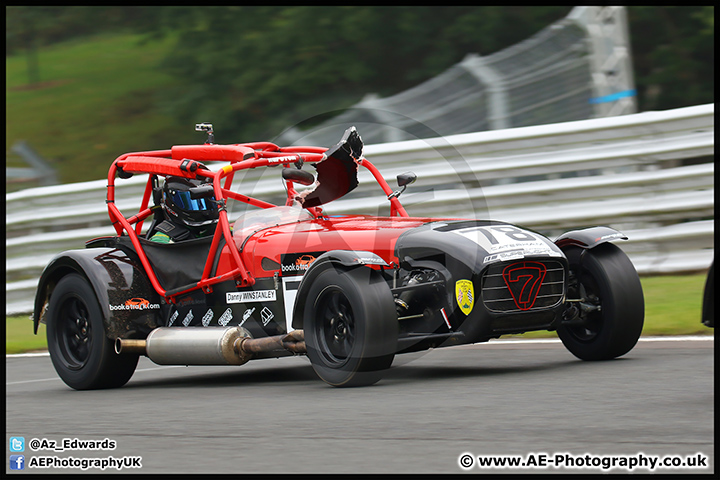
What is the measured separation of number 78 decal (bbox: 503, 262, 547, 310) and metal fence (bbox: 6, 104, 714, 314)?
257 cm

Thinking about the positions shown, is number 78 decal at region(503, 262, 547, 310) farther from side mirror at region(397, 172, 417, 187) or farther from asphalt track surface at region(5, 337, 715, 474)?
side mirror at region(397, 172, 417, 187)

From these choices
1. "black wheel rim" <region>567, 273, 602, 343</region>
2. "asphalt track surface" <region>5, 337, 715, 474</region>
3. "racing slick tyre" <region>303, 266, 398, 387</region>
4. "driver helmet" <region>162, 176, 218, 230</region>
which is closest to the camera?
"asphalt track surface" <region>5, 337, 715, 474</region>

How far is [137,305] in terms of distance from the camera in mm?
7941

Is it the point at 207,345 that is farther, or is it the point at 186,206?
the point at 186,206

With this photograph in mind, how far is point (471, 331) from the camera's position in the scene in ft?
21.5

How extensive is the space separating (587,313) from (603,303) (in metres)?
0.13

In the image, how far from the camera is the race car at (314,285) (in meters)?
6.57

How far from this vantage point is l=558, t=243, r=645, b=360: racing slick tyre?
7055 millimetres

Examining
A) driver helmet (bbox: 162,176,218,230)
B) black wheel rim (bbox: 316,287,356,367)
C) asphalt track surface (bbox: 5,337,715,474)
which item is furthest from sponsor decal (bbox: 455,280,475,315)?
driver helmet (bbox: 162,176,218,230)

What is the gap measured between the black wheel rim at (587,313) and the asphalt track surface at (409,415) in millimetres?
233

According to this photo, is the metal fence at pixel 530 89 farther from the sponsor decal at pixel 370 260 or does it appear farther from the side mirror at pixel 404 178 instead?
the sponsor decal at pixel 370 260

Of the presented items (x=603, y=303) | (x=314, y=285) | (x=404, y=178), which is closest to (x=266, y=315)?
(x=314, y=285)

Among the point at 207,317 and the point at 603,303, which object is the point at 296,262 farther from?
the point at 603,303

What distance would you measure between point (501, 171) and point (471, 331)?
446 cm
